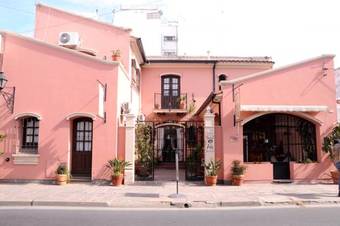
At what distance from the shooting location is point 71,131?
14.4m

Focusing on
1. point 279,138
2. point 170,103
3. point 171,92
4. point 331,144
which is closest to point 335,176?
point 331,144

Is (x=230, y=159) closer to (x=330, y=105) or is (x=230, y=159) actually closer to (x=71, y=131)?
(x=330, y=105)

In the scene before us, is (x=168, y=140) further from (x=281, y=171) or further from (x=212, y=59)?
(x=281, y=171)

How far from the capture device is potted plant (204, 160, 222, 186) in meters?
13.6

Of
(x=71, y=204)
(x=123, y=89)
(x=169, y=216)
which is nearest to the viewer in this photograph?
(x=169, y=216)

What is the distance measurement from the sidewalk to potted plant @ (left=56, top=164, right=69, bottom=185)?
1.01 feet

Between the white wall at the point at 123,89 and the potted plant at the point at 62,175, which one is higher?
the white wall at the point at 123,89

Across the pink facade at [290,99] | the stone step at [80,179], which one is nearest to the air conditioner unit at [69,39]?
the stone step at [80,179]

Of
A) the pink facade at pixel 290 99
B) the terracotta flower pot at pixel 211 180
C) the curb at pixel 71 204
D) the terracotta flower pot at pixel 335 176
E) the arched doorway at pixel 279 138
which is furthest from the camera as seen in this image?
the arched doorway at pixel 279 138

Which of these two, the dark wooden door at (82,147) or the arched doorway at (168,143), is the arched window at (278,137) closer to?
the arched doorway at (168,143)

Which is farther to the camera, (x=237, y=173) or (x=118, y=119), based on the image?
(x=118, y=119)

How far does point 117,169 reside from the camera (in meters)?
13.5

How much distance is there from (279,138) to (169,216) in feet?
29.1

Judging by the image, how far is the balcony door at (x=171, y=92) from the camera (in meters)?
22.6
